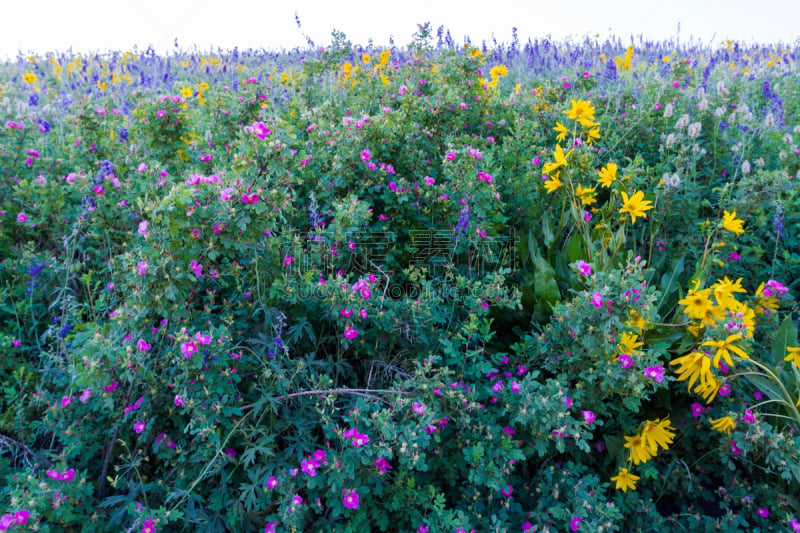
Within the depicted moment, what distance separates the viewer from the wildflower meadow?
1666 millimetres

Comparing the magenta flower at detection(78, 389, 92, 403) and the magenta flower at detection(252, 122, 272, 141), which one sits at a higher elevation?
the magenta flower at detection(252, 122, 272, 141)

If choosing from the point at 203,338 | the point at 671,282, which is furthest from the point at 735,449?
the point at 203,338

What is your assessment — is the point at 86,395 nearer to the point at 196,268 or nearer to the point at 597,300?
the point at 196,268

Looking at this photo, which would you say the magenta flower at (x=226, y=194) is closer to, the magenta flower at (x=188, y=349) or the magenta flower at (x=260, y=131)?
the magenta flower at (x=260, y=131)

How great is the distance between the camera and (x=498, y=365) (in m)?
2.20

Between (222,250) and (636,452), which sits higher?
(222,250)

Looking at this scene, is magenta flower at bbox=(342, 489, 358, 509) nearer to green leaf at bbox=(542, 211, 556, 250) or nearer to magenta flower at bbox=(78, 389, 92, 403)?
magenta flower at bbox=(78, 389, 92, 403)

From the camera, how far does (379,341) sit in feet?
6.67

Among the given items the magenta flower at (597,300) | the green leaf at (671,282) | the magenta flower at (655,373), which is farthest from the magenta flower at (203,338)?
the green leaf at (671,282)

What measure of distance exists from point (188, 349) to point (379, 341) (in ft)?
2.43

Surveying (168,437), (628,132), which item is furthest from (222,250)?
(628,132)

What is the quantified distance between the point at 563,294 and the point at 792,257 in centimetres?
123

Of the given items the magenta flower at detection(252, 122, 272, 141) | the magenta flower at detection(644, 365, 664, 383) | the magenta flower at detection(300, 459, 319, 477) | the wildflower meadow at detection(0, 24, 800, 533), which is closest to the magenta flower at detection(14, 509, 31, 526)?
the wildflower meadow at detection(0, 24, 800, 533)

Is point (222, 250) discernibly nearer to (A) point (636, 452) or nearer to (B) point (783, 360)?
(A) point (636, 452)
